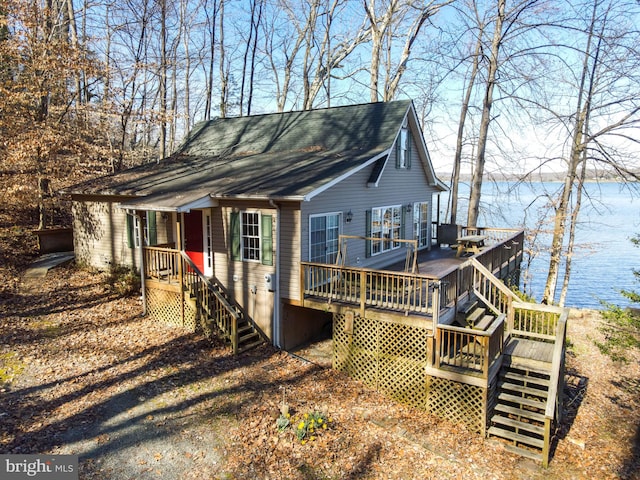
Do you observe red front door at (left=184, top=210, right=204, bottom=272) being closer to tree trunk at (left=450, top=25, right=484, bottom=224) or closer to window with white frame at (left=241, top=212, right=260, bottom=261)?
window with white frame at (left=241, top=212, right=260, bottom=261)

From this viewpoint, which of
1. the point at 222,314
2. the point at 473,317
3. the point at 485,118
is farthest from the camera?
the point at 485,118

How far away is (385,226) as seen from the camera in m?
15.1

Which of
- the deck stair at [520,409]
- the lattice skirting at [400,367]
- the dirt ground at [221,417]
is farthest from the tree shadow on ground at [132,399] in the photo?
the deck stair at [520,409]

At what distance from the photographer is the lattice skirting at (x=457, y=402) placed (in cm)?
860

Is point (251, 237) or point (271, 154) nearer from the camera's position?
point (251, 237)

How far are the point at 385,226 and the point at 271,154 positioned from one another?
185 inches

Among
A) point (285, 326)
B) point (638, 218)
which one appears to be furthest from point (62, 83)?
point (638, 218)

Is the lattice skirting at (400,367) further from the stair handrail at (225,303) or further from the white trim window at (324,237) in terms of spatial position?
the stair handrail at (225,303)

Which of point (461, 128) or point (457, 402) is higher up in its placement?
point (461, 128)

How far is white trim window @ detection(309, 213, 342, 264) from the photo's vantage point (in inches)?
452

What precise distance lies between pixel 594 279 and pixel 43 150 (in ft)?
102

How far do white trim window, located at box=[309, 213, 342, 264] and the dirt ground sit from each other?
8.96 feet

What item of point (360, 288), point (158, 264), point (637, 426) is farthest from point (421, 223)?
point (158, 264)

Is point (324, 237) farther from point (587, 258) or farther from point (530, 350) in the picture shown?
point (587, 258)
